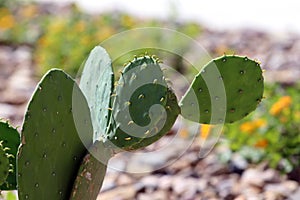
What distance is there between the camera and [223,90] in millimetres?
3139

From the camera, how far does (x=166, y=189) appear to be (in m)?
4.61

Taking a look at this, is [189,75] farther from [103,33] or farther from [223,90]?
[223,90]

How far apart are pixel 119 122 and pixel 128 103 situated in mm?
79

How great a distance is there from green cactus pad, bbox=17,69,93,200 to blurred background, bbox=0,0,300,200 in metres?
0.53

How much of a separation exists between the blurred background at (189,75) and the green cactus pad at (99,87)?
631 mm

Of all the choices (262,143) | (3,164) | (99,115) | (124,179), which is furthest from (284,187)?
(3,164)

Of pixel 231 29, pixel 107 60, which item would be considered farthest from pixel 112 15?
pixel 107 60

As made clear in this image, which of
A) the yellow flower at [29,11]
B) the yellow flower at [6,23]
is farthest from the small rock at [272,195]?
the yellow flower at [29,11]

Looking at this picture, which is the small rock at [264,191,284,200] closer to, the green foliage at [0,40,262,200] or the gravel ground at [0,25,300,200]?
the gravel ground at [0,25,300,200]

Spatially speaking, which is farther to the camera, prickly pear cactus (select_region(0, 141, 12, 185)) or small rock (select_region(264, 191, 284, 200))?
small rock (select_region(264, 191, 284, 200))

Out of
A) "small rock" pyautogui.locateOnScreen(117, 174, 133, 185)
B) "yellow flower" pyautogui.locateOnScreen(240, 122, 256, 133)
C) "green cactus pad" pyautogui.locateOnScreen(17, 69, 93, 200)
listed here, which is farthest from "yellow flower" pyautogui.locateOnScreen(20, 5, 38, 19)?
"green cactus pad" pyautogui.locateOnScreen(17, 69, 93, 200)

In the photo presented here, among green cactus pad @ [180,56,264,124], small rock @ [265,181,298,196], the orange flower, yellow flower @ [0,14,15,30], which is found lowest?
green cactus pad @ [180,56,264,124]

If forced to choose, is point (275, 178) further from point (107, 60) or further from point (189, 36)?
point (189, 36)

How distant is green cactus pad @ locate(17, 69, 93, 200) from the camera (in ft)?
9.67
